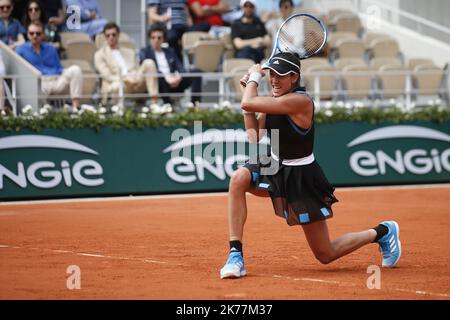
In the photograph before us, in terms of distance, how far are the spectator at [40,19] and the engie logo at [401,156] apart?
18.2 ft

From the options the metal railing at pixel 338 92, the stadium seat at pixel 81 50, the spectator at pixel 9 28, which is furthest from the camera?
the stadium seat at pixel 81 50

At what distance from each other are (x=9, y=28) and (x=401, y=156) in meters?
6.93

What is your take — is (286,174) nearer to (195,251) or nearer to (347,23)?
(195,251)

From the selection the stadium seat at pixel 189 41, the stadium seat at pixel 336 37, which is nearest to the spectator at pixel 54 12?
the stadium seat at pixel 189 41

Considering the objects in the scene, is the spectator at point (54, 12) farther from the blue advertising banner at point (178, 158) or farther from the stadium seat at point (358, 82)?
the stadium seat at point (358, 82)

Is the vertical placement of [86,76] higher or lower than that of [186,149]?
higher

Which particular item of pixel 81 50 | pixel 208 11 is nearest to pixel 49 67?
pixel 81 50

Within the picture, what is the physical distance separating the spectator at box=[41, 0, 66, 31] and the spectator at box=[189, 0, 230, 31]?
2.81 meters

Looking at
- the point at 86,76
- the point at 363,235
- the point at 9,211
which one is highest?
the point at 86,76

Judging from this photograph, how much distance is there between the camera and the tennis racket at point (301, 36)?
7.54 metres

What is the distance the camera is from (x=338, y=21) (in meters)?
19.7

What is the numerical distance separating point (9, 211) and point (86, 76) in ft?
9.02

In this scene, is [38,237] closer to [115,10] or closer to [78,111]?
[78,111]
